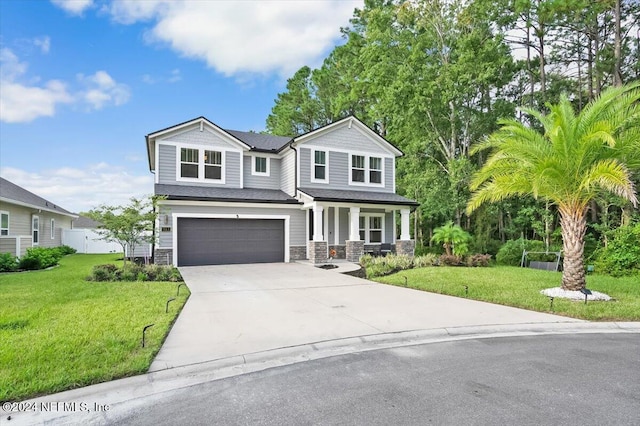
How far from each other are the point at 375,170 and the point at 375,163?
0.44 meters

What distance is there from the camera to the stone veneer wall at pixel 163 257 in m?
15.1

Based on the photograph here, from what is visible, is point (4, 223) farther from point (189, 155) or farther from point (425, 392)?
point (425, 392)

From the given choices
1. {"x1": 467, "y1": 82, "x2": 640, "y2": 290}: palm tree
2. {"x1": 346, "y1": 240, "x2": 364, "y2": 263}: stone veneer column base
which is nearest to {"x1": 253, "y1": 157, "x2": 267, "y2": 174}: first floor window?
{"x1": 346, "y1": 240, "x2": 364, "y2": 263}: stone veneer column base

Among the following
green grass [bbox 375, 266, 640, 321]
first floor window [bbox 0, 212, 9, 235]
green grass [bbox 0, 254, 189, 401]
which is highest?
first floor window [bbox 0, 212, 9, 235]

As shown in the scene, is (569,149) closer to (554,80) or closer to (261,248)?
(261,248)

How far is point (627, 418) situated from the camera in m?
3.31

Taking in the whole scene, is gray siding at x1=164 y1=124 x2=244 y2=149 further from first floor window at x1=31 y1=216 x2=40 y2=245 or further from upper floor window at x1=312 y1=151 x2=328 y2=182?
first floor window at x1=31 y1=216 x2=40 y2=245

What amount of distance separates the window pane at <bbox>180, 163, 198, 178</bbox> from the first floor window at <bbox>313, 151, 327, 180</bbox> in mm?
5775

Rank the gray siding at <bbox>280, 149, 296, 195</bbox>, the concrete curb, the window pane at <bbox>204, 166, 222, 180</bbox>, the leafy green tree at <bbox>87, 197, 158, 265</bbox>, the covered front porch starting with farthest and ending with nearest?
the gray siding at <bbox>280, 149, 296, 195</bbox>, the window pane at <bbox>204, 166, 222, 180</bbox>, the covered front porch, the leafy green tree at <bbox>87, 197, 158, 265</bbox>, the concrete curb

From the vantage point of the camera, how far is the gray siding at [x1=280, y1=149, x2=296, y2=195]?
18469 mm

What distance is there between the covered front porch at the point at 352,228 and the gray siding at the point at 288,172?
150cm

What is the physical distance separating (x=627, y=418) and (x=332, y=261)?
14.0 m

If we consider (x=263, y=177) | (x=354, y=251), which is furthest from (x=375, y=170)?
(x=263, y=177)

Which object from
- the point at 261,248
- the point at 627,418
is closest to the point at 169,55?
the point at 261,248
